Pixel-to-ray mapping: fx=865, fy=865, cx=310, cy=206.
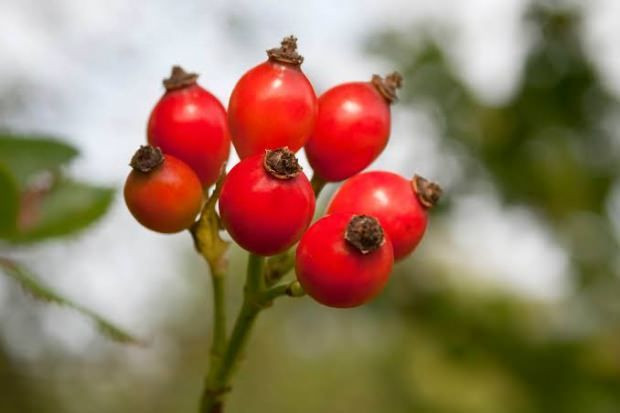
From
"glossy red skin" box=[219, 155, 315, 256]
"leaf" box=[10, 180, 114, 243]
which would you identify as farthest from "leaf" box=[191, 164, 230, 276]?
"leaf" box=[10, 180, 114, 243]

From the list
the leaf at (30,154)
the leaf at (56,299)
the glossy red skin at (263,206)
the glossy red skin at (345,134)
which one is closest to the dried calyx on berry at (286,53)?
the glossy red skin at (345,134)

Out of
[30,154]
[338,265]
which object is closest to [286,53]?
[338,265]

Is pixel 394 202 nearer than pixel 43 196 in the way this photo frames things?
Yes

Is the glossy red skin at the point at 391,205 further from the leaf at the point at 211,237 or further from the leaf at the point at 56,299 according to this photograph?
the leaf at the point at 56,299

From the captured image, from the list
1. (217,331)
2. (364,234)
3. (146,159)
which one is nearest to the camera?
(364,234)

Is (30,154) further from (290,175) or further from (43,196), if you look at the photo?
(290,175)

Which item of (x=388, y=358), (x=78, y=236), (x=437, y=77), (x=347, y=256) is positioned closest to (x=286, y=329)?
(x=388, y=358)

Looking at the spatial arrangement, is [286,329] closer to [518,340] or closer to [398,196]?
[518,340]

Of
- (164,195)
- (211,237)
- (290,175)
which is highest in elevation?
(290,175)

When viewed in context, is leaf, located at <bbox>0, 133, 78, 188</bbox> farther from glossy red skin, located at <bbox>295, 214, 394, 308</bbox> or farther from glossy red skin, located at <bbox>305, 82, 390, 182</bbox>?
glossy red skin, located at <bbox>295, 214, 394, 308</bbox>
